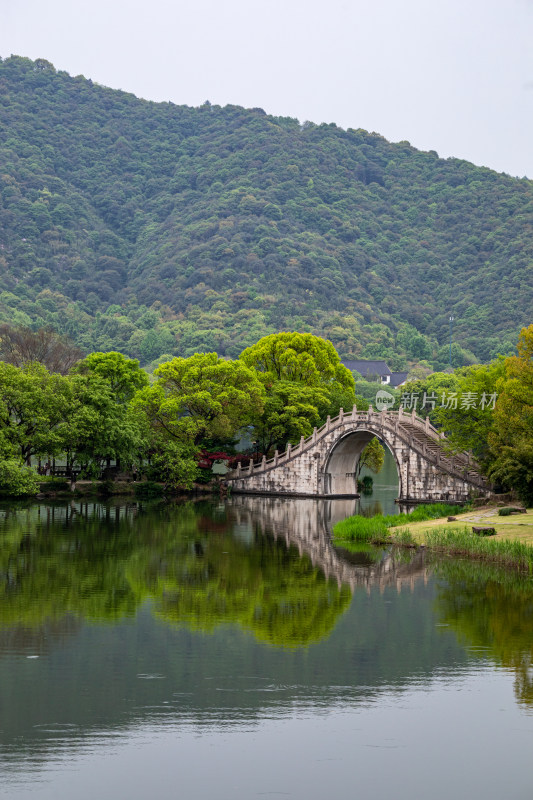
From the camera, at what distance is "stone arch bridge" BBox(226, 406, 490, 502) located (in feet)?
176

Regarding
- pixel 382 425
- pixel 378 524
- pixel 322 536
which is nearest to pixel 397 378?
pixel 382 425

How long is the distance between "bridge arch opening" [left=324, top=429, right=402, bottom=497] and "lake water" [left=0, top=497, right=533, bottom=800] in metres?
26.9

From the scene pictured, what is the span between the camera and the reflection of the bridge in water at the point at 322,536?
106ft

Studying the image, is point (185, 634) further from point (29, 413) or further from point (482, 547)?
point (29, 413)

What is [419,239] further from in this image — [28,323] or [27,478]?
[27,478]

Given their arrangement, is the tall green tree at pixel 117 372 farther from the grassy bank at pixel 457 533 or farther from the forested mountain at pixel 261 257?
the forested mountain at pixel 261 257

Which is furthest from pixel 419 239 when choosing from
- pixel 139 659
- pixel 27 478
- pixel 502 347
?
pixel 139 659

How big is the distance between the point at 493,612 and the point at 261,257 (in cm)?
13715

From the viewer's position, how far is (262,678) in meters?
20.0

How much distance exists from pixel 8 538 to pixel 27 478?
13.1 metres

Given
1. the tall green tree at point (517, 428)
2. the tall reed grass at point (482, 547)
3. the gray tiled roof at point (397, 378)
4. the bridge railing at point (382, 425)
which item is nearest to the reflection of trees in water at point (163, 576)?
the tall reed grass at point (482, 547)

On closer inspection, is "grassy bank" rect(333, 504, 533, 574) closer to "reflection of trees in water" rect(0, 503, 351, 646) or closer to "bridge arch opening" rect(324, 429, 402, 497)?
"reflection of trees in water" rect(0, 503, 351, 646)

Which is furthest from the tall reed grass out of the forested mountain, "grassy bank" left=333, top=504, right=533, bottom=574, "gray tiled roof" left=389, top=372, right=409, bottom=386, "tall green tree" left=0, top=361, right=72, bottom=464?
"gray tiled roof" left=389, top=372, right=409, bottom=386

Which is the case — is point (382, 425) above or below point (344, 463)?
above
